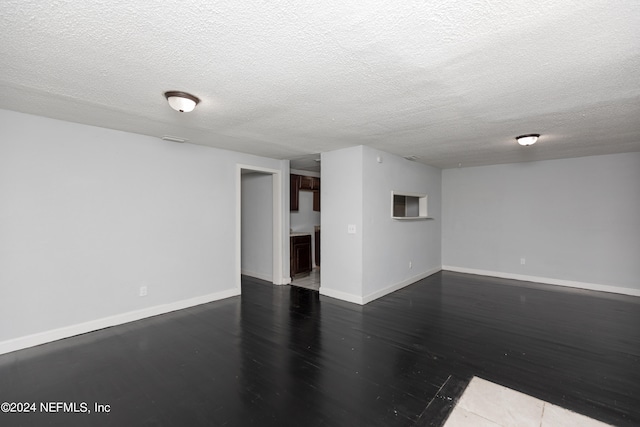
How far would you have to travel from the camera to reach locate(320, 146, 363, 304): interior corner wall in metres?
4.18

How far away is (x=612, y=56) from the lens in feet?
5.84

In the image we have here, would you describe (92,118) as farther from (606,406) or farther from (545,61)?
(606,406)

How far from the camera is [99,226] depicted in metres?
3.23

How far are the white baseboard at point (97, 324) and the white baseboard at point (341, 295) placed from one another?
1.55m

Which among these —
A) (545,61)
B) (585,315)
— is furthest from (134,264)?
(585,315)

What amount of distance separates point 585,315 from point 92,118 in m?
6.15

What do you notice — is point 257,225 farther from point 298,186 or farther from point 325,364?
point 325,364

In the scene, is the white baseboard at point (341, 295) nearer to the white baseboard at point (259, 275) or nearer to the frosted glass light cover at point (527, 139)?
the white baseboard at point (259, 275)

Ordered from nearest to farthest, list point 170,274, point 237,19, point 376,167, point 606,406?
point 237,19, point 606,406, point 170,274, point 376,167

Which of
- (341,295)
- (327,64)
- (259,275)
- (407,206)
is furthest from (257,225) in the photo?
(327,64)

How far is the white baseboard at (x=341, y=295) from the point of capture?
4.16 meters

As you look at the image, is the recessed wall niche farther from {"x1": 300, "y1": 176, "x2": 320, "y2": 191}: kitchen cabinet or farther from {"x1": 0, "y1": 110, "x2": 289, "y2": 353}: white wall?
{"x1": 0, "y1": 110, "x2": 289, "y2": 353}: white wall

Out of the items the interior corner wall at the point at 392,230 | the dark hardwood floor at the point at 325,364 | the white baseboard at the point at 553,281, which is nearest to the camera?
the dark hardwood floor at the point at 325,364

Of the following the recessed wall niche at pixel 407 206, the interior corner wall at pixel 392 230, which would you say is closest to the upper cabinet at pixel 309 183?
the recessed wall niche at pixel 407 206
